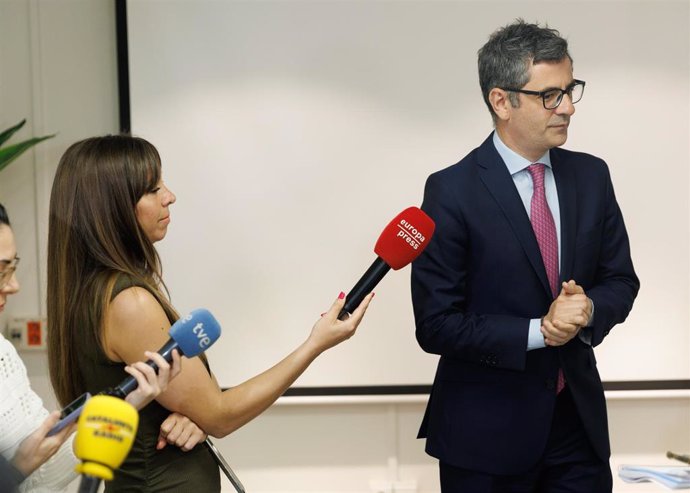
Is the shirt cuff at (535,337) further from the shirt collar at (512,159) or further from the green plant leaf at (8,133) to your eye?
the green plant leaf at (8,133)

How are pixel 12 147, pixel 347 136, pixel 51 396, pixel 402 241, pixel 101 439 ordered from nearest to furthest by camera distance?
pixel 101 439
pixel 402 241
pixel 12 147
pixel 347 136
pixel 51 396

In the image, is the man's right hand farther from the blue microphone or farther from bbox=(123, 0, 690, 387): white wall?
bbox=(123, 0, 690, 387): white wall

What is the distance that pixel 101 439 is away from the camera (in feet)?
4.13

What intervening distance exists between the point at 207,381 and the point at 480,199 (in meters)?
0.87

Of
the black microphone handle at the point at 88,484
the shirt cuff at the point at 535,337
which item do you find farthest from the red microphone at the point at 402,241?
the black microphone handle at the point at 88,484

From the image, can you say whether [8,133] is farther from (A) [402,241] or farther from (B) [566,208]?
(B) [566,208]

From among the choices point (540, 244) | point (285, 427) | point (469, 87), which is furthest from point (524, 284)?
point (285, 427)

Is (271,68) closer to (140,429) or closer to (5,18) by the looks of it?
(5,18)

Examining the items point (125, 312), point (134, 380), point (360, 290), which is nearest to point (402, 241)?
point (360, 290)

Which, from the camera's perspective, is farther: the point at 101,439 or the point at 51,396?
the point at 51,396

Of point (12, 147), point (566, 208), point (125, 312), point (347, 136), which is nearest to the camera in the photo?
point (125, 312)

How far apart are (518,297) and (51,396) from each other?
89.0 inches

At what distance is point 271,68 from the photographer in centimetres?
351

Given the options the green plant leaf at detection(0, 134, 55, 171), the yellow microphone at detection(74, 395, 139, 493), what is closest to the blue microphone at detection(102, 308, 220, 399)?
the yellow microphone at detection(74, 395, 139, 493)
